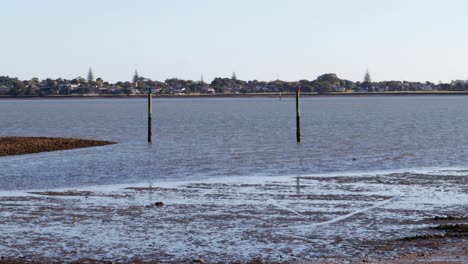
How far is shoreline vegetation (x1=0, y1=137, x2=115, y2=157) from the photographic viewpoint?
166 feet

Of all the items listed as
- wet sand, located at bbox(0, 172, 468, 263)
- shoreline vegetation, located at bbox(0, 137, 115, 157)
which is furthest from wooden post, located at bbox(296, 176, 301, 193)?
shoreline vegetation, located at bbox(0, 137, 115, 157)

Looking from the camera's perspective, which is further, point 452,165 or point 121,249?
point 452,165

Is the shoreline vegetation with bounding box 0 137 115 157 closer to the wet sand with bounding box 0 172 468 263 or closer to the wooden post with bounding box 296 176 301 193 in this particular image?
the wet sand with bounding box 0 172 468 263

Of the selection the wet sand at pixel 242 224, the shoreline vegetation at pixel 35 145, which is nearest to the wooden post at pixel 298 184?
the wet sand at pixel 242 224

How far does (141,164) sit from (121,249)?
88.4 ft

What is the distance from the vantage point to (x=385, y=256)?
696 inches

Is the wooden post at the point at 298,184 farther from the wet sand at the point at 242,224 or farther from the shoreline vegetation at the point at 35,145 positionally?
the shoreline vegetation at the point at 35,145

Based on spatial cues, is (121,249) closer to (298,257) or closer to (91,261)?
(91,261)

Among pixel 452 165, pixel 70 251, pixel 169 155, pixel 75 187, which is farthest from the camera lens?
pixel 169 155

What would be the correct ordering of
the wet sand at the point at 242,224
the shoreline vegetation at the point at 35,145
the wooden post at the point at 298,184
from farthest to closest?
1. the shoreline vegetation at the point at 35,145
2. the wooden post at the point at 298,184
3. the wet sand at the point at 242,224

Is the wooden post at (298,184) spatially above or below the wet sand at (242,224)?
below

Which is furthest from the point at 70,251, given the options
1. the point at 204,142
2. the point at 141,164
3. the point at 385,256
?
the point at 204,142

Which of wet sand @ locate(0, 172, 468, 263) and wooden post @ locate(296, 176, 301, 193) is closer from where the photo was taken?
wet sand @ locate(0, 172, 468, 263)

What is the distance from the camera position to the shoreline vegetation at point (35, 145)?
166ft
